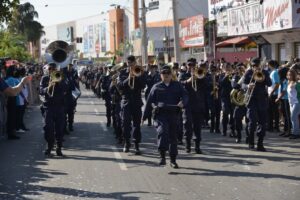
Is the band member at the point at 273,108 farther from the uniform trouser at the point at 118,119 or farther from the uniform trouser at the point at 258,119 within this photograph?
the uniform trouser at the point at 118,119

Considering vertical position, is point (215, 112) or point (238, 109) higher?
point (238, 109)

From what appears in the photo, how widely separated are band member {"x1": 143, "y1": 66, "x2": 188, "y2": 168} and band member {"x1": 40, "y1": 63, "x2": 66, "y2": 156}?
2.44m

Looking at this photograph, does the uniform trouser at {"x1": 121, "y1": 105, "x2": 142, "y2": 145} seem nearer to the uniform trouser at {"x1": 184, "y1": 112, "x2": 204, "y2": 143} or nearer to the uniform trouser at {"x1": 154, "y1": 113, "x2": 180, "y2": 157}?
the uniform trouser at {"x1": 184, "y1": 112, "x2": 204, "y2": 143}

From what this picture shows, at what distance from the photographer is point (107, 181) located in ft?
30.5

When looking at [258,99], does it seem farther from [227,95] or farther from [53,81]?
[53,81]

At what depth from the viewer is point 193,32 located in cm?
4238

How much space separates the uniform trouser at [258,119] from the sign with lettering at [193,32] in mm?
27619

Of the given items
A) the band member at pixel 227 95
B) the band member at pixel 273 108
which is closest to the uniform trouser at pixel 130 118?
the band member at pixel 227 95

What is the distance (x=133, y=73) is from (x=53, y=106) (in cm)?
170

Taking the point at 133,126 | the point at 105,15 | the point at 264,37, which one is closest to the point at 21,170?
the point at 133,126

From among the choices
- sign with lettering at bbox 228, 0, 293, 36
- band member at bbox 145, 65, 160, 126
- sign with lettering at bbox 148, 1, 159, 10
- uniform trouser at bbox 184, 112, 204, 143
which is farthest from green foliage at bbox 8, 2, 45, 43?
uniform trouser at bbox 184, 112, 204, 143

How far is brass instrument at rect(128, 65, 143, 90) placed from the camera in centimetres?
1194

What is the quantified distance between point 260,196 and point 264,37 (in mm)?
18536

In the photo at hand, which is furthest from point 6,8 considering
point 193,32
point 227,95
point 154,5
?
point 154,5
